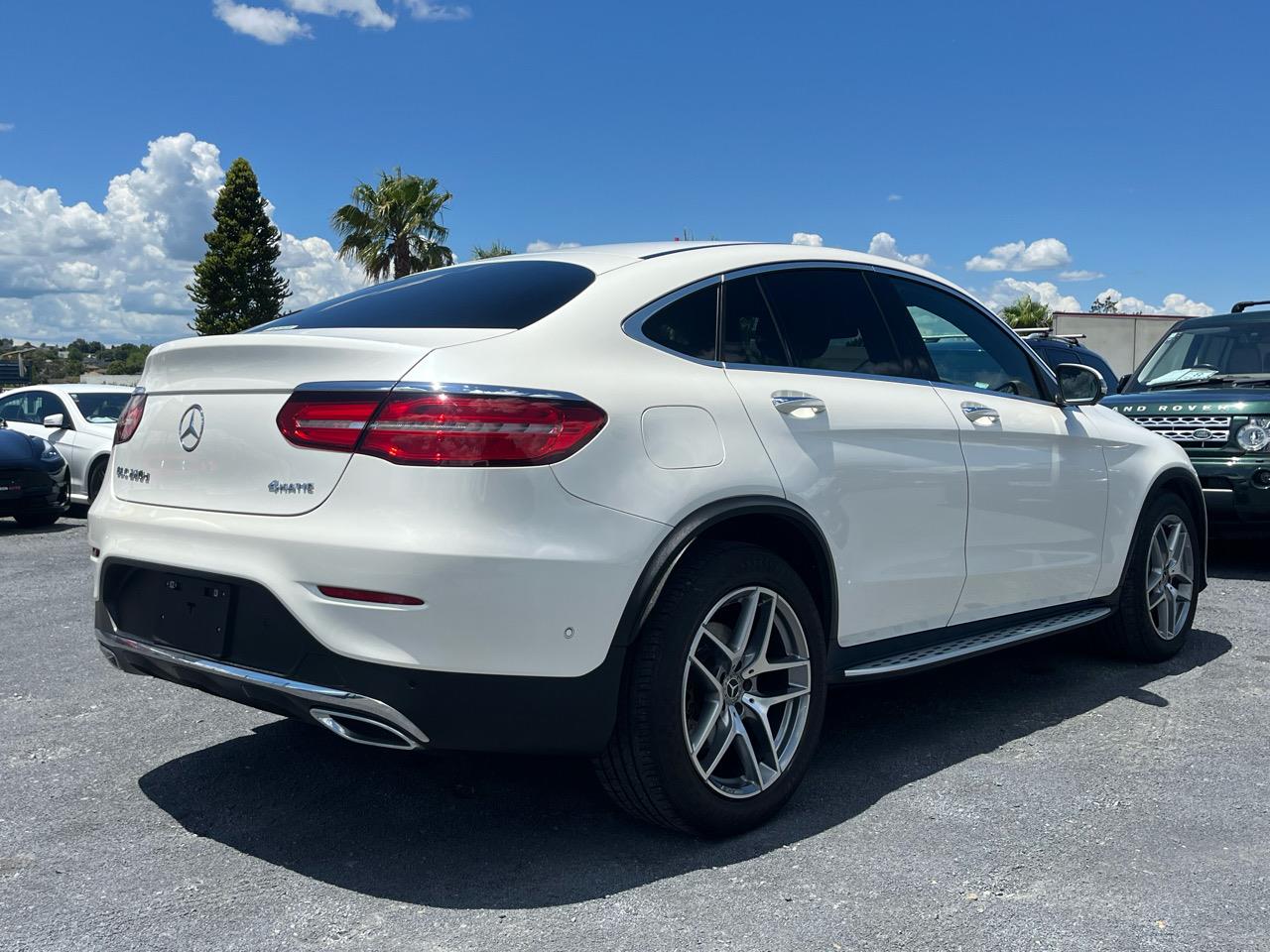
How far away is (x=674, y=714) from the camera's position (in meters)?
3.05

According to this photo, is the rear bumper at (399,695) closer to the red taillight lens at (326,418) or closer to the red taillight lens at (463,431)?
the red taillight lens at (326,418)

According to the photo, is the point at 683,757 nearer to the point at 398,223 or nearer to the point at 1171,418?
the point at 1171,418

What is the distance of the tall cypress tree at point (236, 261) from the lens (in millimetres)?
39156

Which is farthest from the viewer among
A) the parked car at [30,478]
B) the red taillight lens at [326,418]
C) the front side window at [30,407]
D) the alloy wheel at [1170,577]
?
the front side window at [30,407]

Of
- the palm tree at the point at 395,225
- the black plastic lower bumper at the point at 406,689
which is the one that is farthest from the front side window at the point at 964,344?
the palm tree at the point at 395,225

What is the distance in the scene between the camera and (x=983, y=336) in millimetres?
4727

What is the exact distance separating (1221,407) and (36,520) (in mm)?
10720

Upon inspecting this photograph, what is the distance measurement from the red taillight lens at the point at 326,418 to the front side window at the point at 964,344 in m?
2.21

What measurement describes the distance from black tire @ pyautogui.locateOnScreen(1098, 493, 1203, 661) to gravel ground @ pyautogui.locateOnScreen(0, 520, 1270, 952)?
1.63ft

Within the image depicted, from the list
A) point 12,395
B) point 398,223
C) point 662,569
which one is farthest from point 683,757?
point 398,223

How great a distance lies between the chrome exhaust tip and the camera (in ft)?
9.32

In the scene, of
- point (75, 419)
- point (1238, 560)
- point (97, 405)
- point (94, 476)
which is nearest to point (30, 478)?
point (94, 476)

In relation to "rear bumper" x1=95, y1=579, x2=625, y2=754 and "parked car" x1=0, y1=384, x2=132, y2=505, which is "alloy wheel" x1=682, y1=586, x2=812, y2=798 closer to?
"rear bumper" x1=95, y1=579, x2=625, y2=754

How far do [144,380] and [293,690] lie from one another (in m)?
1.20
